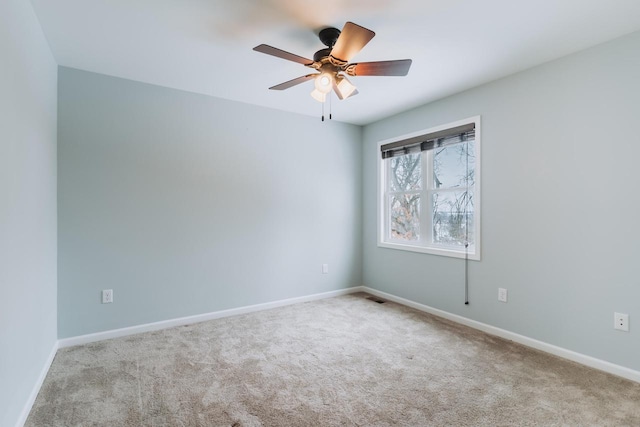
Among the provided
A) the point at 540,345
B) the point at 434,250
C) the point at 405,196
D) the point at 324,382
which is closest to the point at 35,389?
the point at 324,382

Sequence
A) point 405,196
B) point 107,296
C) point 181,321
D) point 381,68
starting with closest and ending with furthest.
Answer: point 381,68, point 107,296, point 181,321, point 405,196

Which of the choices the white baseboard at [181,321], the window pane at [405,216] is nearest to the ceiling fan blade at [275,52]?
the window pane at [405,216]

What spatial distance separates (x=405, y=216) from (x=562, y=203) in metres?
1.77

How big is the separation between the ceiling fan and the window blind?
1395mm

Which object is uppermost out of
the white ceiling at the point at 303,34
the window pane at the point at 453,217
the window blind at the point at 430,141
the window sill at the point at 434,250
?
the white ceiling at the point at 303,34

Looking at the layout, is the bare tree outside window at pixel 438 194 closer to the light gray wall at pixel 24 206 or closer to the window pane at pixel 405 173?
the window pane at pixel 405 173

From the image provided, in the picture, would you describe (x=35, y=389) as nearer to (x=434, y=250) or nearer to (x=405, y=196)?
(x=434, y=250)

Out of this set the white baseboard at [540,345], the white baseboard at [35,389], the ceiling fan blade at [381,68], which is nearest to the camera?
the white baseboard at [35,389]

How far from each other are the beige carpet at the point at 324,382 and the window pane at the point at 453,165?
1.55 metres

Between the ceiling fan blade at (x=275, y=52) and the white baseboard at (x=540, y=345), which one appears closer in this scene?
the ceiling fan blade at (x=275, y=52)

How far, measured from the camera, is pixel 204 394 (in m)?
2.03

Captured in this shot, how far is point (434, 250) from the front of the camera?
3607mm

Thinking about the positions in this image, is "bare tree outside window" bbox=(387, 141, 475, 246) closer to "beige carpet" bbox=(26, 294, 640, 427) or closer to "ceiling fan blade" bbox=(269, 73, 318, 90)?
"beige carpet" bbox=(26, 294, 640, 427)

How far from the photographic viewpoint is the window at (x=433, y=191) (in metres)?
3.31
